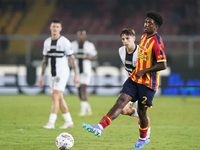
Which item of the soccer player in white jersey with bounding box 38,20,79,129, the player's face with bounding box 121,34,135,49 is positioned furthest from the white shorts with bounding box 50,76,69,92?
the player's face with bounding box 121,34,135,49

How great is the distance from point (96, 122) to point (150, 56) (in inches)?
141

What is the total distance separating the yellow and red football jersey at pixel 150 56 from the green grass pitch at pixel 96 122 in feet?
3.35

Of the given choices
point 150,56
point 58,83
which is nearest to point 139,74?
point 150,56

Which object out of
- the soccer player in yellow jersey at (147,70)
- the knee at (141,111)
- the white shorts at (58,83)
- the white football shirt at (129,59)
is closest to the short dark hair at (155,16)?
the soccer player in yellow jersey at (147,70)

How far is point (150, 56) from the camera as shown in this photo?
5020 mm

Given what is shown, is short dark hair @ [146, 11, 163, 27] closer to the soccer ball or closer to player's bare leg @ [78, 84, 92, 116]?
the soccer ball

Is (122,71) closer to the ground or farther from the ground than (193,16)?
closer to the ground

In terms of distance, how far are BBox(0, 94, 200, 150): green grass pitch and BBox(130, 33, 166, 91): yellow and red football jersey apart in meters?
1.02

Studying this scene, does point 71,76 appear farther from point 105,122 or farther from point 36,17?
→ point 36,17

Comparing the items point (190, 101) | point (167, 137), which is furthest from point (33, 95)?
point (167, 137)

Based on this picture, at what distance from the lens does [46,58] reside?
764cm

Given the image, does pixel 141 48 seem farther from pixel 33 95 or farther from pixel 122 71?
pixel 33 95

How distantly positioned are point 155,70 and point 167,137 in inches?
74.5

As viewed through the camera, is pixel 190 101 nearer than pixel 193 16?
Yes
